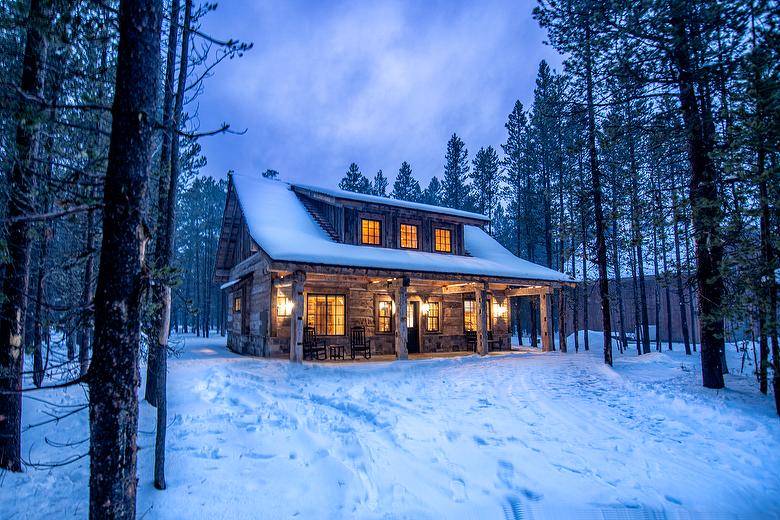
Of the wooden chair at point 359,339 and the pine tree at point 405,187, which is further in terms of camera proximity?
the pine tree at point 405,187

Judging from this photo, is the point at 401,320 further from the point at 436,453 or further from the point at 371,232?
the point at 436,453

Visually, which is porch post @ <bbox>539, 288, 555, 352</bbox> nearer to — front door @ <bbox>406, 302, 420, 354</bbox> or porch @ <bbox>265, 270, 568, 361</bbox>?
porch @ <bbox>265, 270, 568, 361</bbox>

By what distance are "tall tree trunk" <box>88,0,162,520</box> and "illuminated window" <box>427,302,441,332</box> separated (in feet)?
47.6

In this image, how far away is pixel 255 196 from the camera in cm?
1563

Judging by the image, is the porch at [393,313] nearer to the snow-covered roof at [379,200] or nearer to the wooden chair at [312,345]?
the wooden chair at [312,345]

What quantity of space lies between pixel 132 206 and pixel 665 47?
10.00m

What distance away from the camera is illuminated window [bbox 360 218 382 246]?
50.4ft

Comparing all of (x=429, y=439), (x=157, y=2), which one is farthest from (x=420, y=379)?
(x=157, y=2)

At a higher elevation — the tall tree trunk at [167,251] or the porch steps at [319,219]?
the porch steps at [319,219]

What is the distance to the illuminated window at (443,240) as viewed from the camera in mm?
17172

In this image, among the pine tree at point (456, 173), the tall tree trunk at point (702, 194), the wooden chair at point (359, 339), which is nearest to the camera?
the tall tree trunk at point (702, 194)

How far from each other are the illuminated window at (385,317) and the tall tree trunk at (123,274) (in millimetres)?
12882

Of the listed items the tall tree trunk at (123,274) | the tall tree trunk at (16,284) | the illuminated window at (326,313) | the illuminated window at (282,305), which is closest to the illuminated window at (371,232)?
the illuminated window at (326,313)

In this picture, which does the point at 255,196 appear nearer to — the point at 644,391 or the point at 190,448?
the point at 190,448
